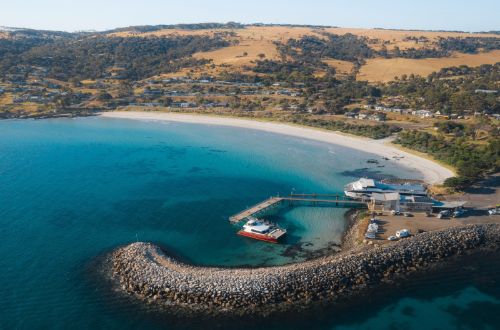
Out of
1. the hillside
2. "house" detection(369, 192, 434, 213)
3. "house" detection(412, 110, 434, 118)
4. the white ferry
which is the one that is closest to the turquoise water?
the white ferry

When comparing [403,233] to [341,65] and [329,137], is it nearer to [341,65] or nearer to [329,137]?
[329,137]

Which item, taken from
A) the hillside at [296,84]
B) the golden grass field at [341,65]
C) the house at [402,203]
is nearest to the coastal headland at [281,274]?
the house at [402,203]

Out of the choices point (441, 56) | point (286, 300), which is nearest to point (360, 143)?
point (286, 300)

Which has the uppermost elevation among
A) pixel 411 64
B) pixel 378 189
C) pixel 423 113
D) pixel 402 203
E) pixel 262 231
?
pixel 411 64

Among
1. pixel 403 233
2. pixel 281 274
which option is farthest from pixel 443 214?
pixel 281 274

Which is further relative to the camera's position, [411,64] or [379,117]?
[411,64]

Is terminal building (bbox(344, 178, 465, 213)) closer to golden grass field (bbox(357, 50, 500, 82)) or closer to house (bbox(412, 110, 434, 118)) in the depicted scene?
house (bbox(412, 110, 434, 118))

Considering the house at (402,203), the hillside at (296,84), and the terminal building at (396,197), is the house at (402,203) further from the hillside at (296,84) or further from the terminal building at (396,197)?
the hillside at (296,84)
